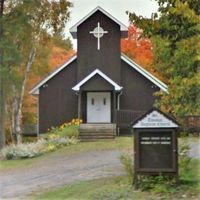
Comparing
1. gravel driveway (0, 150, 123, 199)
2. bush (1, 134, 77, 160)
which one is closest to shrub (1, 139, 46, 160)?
bush (1, 134, 77, 160)

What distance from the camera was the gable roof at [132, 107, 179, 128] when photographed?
35.4 ft

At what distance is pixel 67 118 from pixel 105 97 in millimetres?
3035

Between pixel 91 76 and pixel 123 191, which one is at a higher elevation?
pixel 91 76

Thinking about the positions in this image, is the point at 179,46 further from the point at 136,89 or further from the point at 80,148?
the point at 136,89

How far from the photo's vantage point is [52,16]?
34.2m

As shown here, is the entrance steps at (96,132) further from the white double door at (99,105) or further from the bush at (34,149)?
the white double door at (99,105)

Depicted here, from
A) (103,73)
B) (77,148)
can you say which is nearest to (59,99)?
(103,73)

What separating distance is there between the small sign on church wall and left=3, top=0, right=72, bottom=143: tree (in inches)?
687

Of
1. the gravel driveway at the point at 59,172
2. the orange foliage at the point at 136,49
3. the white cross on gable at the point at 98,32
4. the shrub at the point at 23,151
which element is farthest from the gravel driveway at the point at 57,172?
the orange foliage at the point at 136,49

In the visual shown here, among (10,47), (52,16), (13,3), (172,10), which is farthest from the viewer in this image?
(52,16)

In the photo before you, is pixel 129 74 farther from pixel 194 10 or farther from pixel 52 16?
pixel 194 10

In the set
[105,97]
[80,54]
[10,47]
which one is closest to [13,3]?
[10,47]

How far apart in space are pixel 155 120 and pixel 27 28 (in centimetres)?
1912

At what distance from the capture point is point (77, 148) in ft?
80.9
